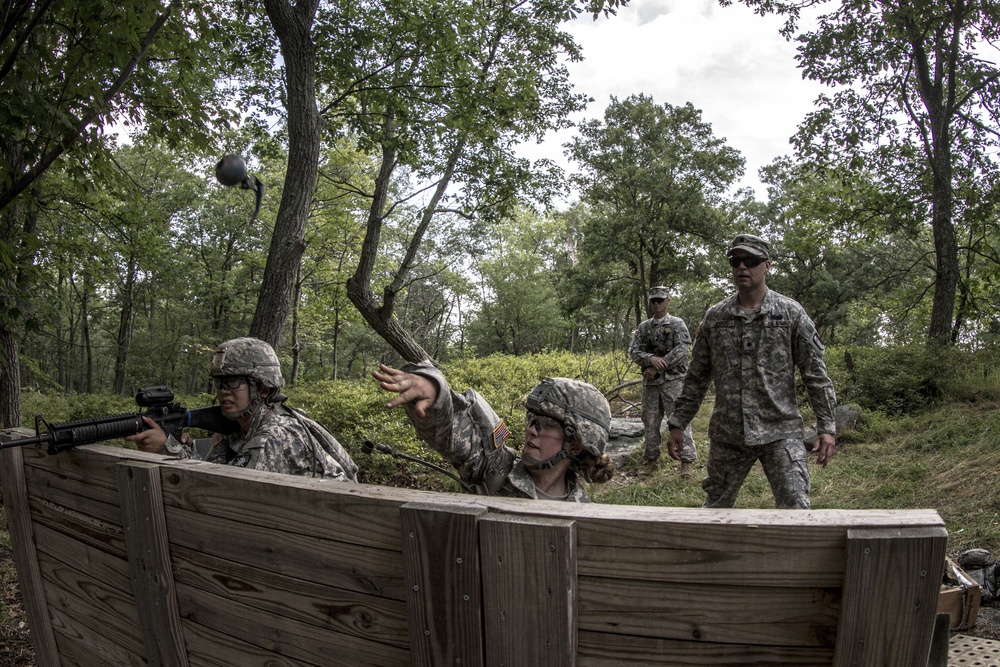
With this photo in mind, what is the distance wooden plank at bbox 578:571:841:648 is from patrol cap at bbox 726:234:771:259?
320 centimetres

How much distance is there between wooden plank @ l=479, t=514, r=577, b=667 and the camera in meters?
1.16

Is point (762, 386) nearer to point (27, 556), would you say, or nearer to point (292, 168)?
point (27, 556)

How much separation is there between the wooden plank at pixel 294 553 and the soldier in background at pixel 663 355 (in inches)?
250

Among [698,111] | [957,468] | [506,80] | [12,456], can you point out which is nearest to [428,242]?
[698,111]

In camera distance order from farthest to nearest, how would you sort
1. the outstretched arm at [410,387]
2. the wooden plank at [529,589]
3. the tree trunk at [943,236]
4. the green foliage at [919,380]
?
1. the tree trunk at [943,236]
2. the green foliage at [919,380]
3. the outstretched arm at [410,387]
4. the wooden plank at [529,589]

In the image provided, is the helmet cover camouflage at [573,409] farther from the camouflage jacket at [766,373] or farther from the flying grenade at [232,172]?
the flying grenade at [232,172]

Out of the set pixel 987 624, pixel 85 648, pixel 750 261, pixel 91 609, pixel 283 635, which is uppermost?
pixel 750 261

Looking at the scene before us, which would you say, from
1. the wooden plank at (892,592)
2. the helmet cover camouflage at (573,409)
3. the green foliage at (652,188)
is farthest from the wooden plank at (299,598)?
the green foliage at (652,188)

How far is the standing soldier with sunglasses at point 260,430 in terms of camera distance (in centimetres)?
315

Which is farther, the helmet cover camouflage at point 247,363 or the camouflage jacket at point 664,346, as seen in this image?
the camouflage jacket at point 664,346

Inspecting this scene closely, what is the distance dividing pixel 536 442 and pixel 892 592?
166 cm

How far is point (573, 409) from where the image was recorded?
2580 millimetres

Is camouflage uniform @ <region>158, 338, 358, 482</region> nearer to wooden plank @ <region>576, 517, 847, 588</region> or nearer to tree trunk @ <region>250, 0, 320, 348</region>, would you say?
wooden plank @ <region>576, 517, 847, 588</region>

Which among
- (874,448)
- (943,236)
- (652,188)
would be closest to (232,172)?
(874,448)
